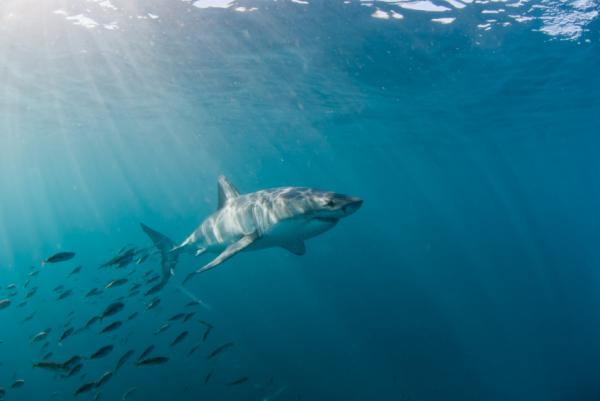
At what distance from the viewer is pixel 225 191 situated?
9.36 meters

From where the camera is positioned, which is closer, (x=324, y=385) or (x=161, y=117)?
(x=324, y=385)

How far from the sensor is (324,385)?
46.9 ft

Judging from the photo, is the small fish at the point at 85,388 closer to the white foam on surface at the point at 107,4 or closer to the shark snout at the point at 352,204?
the shark snout at the point at 352,204

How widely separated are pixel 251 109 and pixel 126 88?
405 inches

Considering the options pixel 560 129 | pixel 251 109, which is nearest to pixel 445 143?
pixel 560 129

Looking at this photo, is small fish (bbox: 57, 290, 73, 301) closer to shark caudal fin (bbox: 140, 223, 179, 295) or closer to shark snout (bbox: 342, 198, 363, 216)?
shark caudal fin (bbox: 140, 223, 179, 295)

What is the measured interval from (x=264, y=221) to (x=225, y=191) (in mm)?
2879

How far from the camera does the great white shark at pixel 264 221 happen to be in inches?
221

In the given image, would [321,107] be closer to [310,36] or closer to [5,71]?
[310,36]

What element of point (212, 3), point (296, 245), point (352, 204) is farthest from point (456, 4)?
point (352, 204)

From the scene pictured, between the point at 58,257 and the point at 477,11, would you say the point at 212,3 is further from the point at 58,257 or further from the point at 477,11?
the point at 58,257

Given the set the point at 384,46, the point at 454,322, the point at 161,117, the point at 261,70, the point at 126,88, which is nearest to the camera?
the point at 384,46

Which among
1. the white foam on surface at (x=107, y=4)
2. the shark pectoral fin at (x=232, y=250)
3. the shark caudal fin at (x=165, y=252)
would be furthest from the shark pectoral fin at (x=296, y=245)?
the white foam on surface at (x=107, y=4)

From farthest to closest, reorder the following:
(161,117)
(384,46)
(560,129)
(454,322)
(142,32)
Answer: (560,129)
(161,117)
(454,322)
(384,46)
(142,32)
